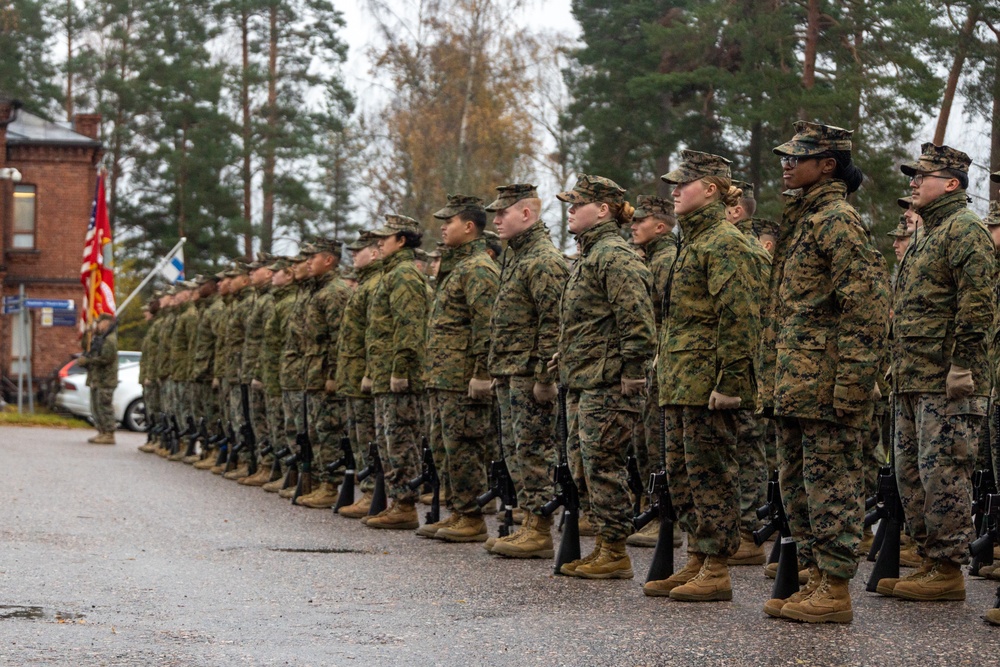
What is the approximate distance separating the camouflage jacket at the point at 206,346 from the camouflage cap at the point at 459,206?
27.9 feet

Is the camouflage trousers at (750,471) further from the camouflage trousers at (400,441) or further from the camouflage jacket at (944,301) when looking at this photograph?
the camouflage trousers at (400,441)

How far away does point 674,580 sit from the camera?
26.7ft

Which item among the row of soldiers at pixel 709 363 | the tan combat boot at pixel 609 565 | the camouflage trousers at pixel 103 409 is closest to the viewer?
the row of soldiers at pixel 709 363

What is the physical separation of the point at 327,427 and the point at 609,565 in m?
5.76

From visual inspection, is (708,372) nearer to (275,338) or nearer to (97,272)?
(275,338)

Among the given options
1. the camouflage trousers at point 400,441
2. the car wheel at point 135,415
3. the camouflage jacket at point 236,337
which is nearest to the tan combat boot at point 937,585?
the camouflage trousers at point 400,441

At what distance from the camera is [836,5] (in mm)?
28250

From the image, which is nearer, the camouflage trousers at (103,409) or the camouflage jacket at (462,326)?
the camouflage jacket at (462,326)

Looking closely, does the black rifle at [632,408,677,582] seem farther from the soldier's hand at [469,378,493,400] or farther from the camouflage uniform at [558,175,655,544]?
the soldier's hand at [469,378,493,400]

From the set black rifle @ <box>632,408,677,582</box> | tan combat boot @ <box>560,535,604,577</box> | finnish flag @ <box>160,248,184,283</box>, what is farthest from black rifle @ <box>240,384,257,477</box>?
finnish flag @ <box>160,248,184,283</box>

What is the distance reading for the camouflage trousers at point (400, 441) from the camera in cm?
1188

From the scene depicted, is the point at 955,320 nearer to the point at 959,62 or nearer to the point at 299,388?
the point at 299,388

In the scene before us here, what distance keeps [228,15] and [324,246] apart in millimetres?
39742

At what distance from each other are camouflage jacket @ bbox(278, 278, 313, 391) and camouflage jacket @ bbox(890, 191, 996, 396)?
7.61 metres
